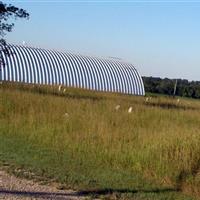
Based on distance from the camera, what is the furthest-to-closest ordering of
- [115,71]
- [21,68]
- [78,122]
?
1. [115,71]
2. [21,68]
3. [78,122]

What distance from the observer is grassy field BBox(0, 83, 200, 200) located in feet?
31.9

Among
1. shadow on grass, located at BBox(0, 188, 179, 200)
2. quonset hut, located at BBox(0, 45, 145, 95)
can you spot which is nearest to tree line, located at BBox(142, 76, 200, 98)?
quonset hut, located at BBox(0, 45, 145, 95)

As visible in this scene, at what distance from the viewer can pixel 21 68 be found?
43375 mm

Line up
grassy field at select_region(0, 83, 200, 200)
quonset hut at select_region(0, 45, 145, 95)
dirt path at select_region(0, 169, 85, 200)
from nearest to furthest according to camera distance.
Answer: dirt path at select_region(0, 169, 85, 200)
grassy field at select_region(0, 83, 200, 200)
quonset hut at select_region(0, 45, 145, 95)

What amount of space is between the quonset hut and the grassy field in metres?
25.0

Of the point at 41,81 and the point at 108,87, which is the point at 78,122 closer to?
the point at 41,81

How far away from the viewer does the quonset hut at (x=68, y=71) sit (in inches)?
1707

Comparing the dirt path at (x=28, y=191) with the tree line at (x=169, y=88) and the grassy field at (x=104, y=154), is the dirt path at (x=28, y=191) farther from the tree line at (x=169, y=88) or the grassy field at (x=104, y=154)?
the tree line at (x=169, y=88)

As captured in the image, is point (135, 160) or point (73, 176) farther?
point (135, 160)

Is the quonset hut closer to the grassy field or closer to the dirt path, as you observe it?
→ the grassy field

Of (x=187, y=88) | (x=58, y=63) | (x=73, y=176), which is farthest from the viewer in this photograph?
(x=187, y=88)

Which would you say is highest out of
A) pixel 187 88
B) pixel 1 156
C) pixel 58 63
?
pixel 1 156

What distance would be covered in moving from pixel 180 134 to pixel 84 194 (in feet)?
15.5

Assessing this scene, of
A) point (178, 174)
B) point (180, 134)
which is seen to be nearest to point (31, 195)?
point (178, 174)
